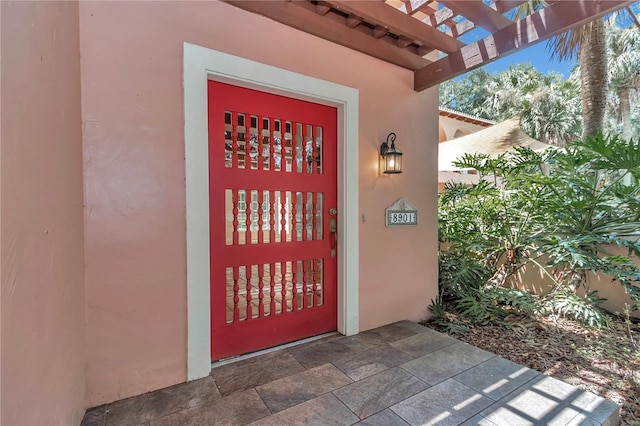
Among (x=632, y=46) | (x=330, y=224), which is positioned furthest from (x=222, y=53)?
(x=632, y=46)

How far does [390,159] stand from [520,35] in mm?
1281

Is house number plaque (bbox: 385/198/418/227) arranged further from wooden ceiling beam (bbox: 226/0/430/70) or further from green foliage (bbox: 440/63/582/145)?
green foliage (bbox: 440/63/582/145)

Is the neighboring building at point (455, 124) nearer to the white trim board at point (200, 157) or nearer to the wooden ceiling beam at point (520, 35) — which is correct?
the wooden ceiling beam at point (520, 35)

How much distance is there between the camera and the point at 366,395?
176 cm

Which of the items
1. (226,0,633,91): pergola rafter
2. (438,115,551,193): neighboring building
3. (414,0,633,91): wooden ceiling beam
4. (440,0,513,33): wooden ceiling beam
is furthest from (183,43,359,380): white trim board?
(438,115,551,193): neighboring building

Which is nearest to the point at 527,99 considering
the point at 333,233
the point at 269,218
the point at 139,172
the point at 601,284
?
the point at 601,284

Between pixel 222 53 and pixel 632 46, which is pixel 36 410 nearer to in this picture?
pixel 222 53

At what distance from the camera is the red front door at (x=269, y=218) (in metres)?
2.11

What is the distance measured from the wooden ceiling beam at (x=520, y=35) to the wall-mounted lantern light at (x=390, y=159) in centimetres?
75

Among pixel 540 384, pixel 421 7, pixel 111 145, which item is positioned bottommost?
pixel 540 384

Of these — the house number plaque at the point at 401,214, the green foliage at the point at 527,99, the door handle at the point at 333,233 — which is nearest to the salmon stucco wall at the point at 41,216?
the door handle at the point at 333,233

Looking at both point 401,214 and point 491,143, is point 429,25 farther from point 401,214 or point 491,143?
point 491,143

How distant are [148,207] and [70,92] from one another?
685mm

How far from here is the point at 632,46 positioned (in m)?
11.7
